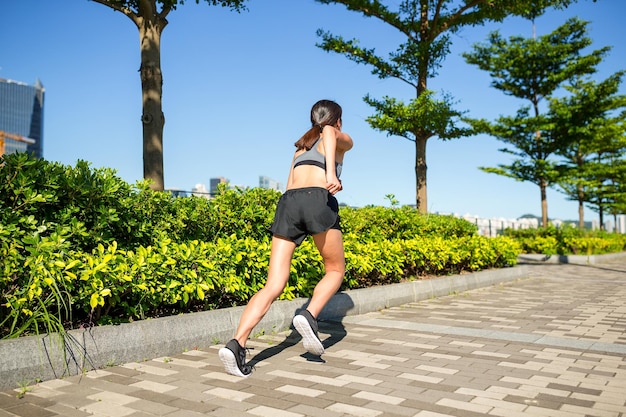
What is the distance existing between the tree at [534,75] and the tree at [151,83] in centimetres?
1734

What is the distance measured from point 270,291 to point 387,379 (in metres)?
0.99

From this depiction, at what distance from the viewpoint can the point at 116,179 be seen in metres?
4.92

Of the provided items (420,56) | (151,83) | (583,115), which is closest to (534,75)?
(583,115)

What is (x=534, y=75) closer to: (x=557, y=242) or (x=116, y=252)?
(x=557, y=242)

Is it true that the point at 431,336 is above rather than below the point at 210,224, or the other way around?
below

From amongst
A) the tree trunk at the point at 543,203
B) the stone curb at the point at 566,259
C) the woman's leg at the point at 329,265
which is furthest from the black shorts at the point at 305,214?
the tree trunk at the point at 543,203

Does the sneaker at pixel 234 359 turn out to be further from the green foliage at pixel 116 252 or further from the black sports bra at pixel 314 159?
the black sports bra at pixel 314 159

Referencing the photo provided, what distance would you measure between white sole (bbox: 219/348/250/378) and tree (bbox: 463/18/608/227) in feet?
69.0

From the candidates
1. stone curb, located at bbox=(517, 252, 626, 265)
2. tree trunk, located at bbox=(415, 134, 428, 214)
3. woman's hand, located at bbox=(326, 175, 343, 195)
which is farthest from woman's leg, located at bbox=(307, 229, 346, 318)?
stone curb, located at bbox=(517, 252, 626, 265)

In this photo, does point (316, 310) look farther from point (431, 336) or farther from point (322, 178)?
point (431, 336)

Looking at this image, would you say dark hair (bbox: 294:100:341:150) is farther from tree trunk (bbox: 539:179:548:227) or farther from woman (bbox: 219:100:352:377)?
tree trunk (bbox: 539:179:548:227)

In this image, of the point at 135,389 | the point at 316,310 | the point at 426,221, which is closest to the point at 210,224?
the point at 316,310

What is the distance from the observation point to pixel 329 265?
4.17 meters

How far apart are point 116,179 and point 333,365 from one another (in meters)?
2.55
